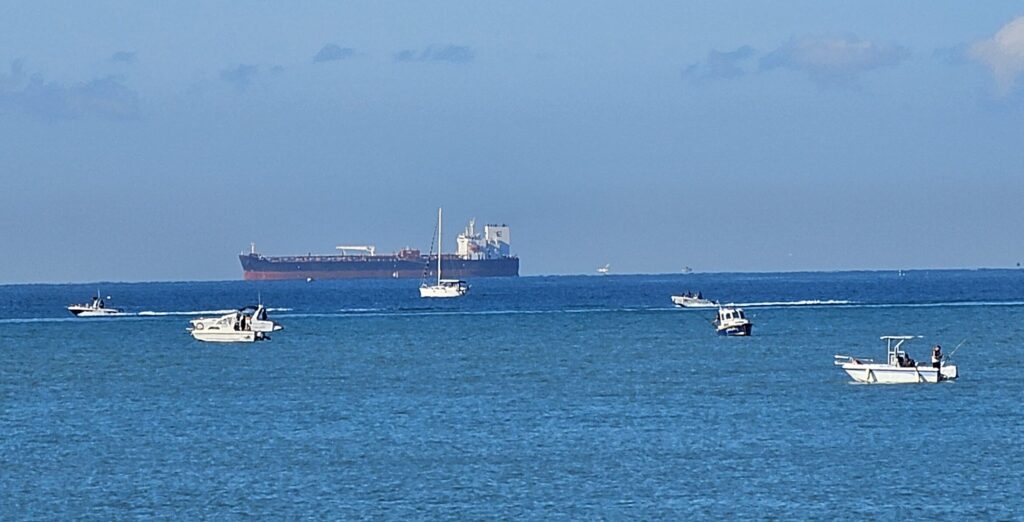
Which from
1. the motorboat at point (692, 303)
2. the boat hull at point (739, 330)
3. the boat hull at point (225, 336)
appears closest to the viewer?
the boat hull at point (225, 336)

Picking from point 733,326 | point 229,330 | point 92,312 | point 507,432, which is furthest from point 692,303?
point 507,432

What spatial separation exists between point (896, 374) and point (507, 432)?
22.4 meters

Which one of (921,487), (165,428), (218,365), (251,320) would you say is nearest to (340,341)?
(251,320)

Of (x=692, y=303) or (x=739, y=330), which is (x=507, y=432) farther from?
(x=692, y=303)

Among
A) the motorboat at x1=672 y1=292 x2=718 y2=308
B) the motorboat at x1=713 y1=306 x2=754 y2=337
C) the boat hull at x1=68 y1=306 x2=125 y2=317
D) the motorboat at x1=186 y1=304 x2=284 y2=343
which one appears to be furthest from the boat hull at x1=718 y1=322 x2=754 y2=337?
the boat hull at x1=68 y1=306 x2=125 y2=317

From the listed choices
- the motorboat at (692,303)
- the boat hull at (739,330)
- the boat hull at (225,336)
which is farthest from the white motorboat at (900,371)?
the motorboat at (692,303)

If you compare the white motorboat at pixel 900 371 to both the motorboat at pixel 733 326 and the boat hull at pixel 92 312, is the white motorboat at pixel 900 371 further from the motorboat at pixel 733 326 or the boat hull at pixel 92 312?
the boat hull at pixel 92 312

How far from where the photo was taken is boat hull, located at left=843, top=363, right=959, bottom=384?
7394cm

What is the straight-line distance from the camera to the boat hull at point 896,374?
73.9 m

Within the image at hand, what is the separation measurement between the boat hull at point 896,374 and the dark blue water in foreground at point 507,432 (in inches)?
35.1

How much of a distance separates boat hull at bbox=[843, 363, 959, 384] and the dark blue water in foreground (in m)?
0.89

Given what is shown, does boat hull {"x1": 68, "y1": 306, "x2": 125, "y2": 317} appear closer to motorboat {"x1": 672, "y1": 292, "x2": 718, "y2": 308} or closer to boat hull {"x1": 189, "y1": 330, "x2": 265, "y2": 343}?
motorboat {"x1": 672, "y1": 292, "x2": 718, "y2": 308}

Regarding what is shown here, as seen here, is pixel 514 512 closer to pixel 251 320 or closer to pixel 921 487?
pixel 921 487

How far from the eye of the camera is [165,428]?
2436 inches
